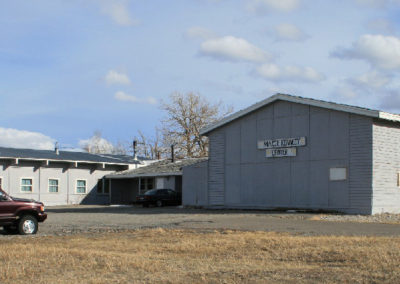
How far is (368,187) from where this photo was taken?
2592 centimetres

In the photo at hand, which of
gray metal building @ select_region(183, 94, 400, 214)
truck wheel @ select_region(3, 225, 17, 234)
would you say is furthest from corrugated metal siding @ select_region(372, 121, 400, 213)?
truck wheel @ select_region(3, 225, 17, 234)

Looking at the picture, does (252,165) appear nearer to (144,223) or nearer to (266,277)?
(144,223)

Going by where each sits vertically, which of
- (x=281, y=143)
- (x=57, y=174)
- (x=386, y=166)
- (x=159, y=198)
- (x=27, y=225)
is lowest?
(x=159, y=198)

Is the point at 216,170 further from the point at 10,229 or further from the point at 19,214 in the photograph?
the point at 19,214

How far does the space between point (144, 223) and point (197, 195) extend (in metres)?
12.3

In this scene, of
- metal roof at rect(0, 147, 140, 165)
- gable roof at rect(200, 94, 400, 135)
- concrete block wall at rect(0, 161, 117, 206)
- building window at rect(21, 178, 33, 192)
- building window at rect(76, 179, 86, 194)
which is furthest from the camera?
building window at rect(76, 179, 86, 194)

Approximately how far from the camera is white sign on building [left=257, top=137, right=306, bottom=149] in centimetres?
2875

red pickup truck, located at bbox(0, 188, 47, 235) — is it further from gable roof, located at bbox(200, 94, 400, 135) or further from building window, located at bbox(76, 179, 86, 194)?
building window, located at bbox(76, 179, 86, 194)

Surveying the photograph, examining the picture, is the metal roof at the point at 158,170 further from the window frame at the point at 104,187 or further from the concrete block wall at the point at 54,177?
the concrete block wall at the point at 54,177

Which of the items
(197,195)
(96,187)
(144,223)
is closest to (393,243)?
(144,223)

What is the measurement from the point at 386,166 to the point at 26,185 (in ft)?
83.8

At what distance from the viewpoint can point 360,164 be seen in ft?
86.3

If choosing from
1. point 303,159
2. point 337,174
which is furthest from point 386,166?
point 303,159

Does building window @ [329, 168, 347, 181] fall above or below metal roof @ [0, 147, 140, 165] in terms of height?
below
